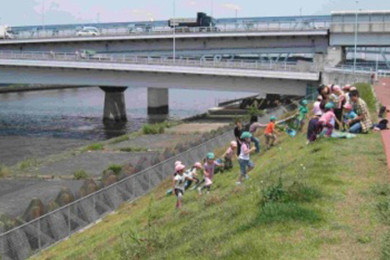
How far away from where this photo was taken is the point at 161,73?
56.3 meters

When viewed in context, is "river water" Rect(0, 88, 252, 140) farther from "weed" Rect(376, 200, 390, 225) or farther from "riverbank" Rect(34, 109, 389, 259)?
"weed" Rect(376, 200, 390, 225)

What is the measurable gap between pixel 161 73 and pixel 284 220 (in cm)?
4790

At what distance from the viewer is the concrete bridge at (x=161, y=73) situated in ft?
169

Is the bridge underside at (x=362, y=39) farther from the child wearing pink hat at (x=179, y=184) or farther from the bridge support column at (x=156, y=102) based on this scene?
the child wearing pink hat at (x=179, y=184)

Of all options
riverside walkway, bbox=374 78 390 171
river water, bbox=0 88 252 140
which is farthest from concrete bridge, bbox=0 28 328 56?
riverside walkway, bbox=374 78 390 171

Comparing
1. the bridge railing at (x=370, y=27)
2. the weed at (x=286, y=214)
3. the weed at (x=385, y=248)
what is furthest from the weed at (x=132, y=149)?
the bridge railing at (x=370, y=27)

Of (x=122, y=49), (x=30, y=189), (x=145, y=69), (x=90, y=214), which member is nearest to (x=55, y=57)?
(x=145, y=69)

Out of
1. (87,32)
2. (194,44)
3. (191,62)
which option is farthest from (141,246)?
(87,32)

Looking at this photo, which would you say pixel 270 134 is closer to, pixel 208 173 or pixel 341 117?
pixel 341 117

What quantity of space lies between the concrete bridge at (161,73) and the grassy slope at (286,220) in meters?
35.7

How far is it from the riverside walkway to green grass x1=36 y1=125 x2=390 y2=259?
25 cm

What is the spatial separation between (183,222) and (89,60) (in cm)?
4585

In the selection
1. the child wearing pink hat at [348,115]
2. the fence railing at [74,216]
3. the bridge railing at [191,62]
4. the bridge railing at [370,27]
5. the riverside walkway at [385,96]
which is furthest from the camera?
the bridge railing at [370,27]

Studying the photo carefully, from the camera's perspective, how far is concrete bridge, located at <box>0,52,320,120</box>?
5144 centimetres
